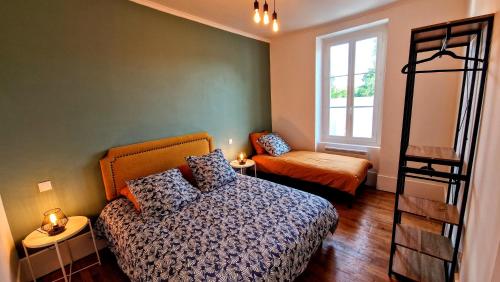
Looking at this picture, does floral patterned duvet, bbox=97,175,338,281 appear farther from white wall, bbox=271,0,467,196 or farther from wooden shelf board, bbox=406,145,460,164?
white wall, bbox=271,0,467,196

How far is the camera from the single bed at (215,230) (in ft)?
4.33

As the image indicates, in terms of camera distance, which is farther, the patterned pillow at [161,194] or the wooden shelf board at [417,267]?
the patterned pillow at [161,194]

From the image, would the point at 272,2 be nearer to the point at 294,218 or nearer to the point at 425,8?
the point at 425,8

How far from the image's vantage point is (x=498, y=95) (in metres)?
1.07

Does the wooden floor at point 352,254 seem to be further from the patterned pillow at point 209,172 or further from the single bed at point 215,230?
the patterned pillow at point 209,172

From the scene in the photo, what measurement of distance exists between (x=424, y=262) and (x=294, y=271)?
3.95 ft

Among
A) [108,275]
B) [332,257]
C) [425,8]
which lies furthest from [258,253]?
[425,8]

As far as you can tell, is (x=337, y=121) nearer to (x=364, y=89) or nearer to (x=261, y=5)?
(x=364, y=89)

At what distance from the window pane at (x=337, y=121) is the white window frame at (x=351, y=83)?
0.06 meters

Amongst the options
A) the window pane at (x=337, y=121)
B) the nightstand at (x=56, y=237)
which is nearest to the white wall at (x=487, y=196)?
the window pane at (x=337, y=121)

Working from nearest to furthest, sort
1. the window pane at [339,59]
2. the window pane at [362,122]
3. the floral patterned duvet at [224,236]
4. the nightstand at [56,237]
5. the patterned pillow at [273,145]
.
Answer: the floral patterned duvet at [224,236], the nightstand at [56,237], the window pane at [362,122], the window pane at [339,59], the patterned pillow at [273,145]

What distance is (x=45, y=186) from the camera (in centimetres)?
185

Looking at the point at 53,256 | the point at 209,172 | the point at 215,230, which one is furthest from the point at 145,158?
the point at 215,230

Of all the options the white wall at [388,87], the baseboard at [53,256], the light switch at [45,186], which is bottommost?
the baseboard at [53,256]
